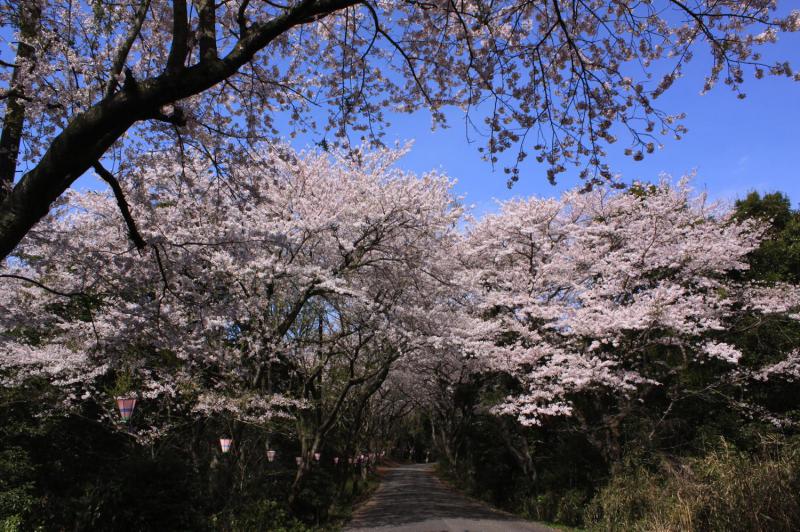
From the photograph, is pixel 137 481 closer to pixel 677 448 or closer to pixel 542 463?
pixel 677 448

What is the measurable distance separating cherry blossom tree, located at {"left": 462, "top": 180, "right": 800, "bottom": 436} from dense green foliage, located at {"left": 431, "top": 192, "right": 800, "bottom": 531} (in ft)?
2.07

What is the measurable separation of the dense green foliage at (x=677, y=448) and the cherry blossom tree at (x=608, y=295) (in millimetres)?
631

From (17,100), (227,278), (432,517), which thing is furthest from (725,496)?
(432,517)

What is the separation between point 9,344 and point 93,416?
438 cm

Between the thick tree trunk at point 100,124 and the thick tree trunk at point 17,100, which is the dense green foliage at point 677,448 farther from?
the thick tree trunk at point 17,100

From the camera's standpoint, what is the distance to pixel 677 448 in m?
13.7

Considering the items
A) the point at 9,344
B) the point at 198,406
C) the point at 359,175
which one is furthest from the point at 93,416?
the point at 359,175

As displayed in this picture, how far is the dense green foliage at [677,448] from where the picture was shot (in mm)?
6840

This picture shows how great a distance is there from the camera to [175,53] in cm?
324

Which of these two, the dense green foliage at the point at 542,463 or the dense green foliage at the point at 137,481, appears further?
the dense green foliage at the point at 137,481

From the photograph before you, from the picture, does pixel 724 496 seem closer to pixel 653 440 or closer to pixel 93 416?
pixel 653 440

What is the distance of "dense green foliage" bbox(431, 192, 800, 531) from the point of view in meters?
6.84

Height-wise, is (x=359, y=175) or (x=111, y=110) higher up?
(x=359, y=175)

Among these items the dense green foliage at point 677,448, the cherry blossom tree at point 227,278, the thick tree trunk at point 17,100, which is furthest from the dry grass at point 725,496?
the thick tree trunk at point 17,100
